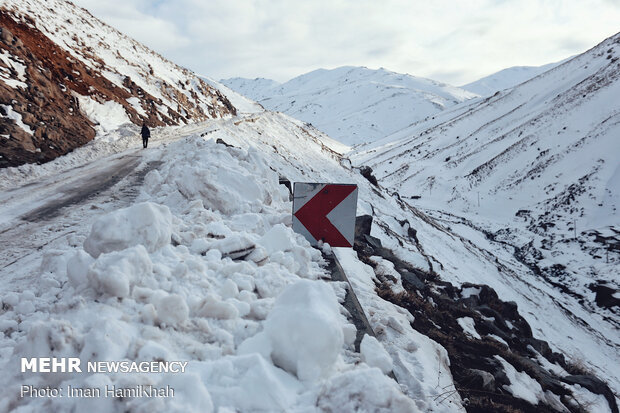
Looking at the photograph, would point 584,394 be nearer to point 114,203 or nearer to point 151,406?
point 151,406

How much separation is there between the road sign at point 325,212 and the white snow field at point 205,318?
0.26 m

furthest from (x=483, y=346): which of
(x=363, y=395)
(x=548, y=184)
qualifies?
(x=548, y=184)

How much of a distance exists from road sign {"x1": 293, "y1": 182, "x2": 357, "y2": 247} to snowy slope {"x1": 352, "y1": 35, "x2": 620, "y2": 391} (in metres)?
9.58

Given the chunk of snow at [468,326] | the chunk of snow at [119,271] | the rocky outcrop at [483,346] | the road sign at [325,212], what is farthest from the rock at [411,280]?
the chunk of snow at [119,271]

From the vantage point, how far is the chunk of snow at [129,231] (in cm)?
358

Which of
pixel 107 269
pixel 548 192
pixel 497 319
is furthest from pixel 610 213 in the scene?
pixel 107 269

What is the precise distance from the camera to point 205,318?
3039 mm

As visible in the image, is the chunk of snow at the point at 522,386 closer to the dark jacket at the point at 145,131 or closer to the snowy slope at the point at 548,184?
the snowy slope at the point at 548,184

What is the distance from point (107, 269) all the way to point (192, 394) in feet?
4.65

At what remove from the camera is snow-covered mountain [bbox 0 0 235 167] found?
13844 millimetres

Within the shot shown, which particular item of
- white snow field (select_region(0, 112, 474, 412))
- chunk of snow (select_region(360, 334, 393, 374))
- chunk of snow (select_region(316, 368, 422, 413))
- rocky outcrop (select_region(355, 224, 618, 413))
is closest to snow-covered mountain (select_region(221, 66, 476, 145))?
rocky outcrop (select_region(355, 224, 618, 413))

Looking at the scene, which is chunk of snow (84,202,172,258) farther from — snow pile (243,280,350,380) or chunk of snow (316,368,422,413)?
chunk of snow (316,368,422,413)

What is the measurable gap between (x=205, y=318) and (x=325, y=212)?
2786 millimetres

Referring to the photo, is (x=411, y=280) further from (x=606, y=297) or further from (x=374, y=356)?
(x=606, y=297)
